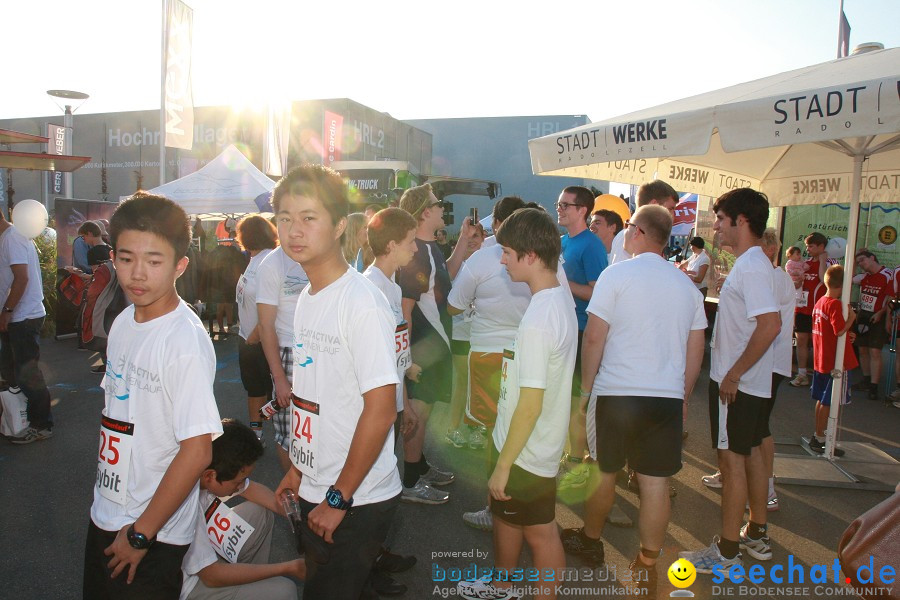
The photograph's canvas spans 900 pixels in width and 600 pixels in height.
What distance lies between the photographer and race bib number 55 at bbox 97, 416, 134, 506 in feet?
5.74

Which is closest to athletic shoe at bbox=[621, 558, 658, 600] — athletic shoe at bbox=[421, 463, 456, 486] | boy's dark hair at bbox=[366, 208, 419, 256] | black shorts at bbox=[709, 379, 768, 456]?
black shorts at bbox=[709, 379, 768, 456]

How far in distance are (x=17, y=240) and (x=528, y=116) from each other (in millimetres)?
34765

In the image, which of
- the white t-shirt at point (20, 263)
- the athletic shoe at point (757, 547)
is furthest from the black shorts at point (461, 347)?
the white t-shirt at point (20, 263)

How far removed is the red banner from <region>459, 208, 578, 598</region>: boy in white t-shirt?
24.5 m

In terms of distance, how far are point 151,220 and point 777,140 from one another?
3461mm

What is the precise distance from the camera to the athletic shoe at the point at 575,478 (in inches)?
174

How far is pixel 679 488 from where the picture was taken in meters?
4.44

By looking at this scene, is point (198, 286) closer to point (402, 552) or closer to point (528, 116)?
point (402, 552)

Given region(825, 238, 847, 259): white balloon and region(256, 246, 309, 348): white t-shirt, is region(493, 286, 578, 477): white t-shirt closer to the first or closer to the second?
region(256, 246, 309, 348): white t-shirt

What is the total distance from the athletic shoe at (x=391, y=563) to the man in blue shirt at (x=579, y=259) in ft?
5.30

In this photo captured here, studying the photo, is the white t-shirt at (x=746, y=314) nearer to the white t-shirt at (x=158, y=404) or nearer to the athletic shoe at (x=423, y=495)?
the athletic shoe at (x=423, y=495)

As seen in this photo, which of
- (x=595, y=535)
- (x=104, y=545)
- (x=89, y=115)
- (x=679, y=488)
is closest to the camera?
Result: (x=104, y=545)

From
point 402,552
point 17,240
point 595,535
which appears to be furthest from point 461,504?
point 17,240

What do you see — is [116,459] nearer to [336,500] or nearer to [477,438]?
[336,500]
